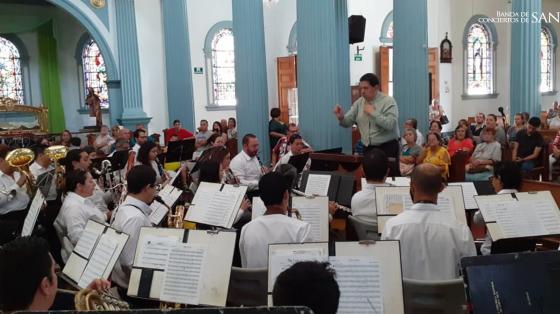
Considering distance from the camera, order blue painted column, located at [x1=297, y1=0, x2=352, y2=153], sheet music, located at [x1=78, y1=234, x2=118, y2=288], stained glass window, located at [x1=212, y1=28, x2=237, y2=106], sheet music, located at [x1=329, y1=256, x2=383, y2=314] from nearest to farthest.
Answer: sheet music, located at [x1=329, y1=256, x2=383, y2=314] < sheet music, located at [x1=78, y1=234, x2=118, y2=288] < blue painted column, located at [x1=297, y1=0, x2=352, y2=153] < stained glass window, located at [x1=212, y1=28, x2=237, y2=106]

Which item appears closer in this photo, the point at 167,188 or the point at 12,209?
the point at 167,188

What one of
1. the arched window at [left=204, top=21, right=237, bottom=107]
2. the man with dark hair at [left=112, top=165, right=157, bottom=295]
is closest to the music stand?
the man with dark hair at [left=112, top=165, right=157, bottom=295]

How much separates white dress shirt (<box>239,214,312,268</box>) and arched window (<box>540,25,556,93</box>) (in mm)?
20801

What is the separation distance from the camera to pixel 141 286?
3203 mm

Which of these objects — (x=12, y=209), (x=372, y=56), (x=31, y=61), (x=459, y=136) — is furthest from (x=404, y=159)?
(x=31, y=61)

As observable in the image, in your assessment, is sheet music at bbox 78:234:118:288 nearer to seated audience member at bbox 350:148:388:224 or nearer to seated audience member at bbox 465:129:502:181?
seated audience member at bbox 350:148:388:224

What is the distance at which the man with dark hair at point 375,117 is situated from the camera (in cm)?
671

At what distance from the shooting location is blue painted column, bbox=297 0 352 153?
25.4 ft

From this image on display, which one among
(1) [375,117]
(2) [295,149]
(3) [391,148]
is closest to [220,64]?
(2) [295,149]

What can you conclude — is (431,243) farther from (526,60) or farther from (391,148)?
(526,60)

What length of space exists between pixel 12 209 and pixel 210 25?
12.8 metres

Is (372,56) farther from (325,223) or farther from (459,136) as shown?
(325,223)

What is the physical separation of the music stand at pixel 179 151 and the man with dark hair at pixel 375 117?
312 centimetres

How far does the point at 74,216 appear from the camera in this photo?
176 inches
